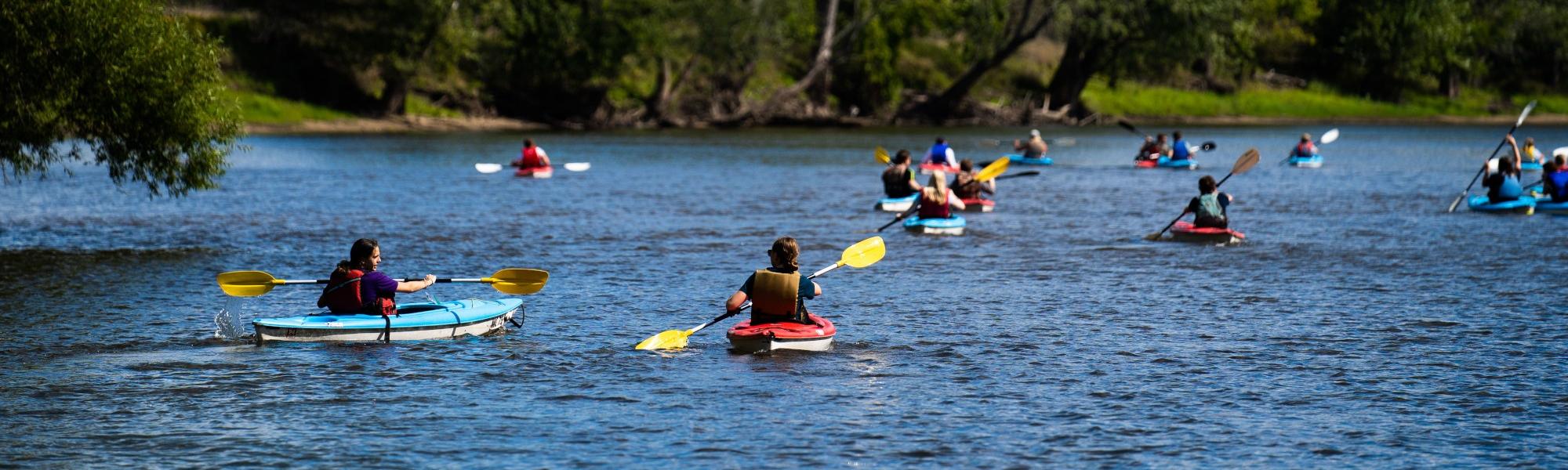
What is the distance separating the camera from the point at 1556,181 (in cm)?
3262

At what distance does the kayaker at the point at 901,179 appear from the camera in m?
34.4

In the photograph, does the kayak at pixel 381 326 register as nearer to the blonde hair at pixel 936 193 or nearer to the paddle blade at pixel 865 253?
the paddle blade at pixel 865 253

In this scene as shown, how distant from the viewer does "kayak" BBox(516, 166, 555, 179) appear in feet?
158

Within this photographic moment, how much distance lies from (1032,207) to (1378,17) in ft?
238

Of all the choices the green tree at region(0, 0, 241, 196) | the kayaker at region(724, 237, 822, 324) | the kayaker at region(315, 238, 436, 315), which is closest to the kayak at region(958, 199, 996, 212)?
the green tree at region(0, 0, 241, 196)

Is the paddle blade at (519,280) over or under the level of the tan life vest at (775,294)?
under

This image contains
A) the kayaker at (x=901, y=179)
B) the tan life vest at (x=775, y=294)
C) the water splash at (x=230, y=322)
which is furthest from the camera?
the kayaker at (x=901, y=179)

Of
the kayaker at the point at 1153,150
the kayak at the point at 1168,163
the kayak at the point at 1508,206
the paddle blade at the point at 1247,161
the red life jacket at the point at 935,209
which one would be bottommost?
the kayak at the point at 1168,163

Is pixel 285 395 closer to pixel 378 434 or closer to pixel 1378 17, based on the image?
pixel 378 434

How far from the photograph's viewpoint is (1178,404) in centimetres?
1398

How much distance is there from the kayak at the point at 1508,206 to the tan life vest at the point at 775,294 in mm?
21970

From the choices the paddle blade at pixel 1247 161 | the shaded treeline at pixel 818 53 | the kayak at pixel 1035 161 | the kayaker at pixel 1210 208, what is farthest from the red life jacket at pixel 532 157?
the shaded treeline at pixel 818 53

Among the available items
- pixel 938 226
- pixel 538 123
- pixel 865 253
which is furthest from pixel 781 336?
pixel 538 123

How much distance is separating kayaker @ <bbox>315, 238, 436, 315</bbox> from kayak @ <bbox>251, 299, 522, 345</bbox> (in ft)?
0.39
